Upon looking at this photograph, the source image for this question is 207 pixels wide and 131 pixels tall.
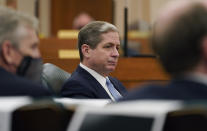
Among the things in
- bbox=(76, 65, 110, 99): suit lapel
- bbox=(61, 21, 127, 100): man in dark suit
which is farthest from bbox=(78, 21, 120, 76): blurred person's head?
bbox=(76, 65, 110, 99): suit lapel

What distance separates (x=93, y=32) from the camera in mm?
2979

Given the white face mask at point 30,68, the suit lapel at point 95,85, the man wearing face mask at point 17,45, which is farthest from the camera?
the suit lapel at point 95,85

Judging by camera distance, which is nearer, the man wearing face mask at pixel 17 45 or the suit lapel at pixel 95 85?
the man wearing face mask at pixel 17 45

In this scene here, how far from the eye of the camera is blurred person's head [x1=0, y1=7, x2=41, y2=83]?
1622 millimetres

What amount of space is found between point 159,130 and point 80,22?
7218 mm

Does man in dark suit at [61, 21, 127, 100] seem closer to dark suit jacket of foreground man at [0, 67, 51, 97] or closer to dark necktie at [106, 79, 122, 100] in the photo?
dark necktie at [106, 79, 122, 100]

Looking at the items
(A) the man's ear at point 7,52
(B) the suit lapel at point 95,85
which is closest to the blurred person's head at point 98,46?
(B) the suit lapel at point 95,85

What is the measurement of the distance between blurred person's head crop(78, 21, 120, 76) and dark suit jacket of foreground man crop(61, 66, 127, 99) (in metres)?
0.14

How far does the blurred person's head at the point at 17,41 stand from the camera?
1.62 metres

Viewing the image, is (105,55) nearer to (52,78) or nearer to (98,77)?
(98,77)

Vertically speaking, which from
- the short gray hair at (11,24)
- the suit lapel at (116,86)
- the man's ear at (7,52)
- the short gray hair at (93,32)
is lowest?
the suit lapel at (116,86)

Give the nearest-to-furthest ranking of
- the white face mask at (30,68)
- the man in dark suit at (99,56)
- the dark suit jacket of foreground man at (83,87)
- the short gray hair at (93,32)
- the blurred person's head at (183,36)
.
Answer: the blurred person's head at (183,36), the white face mask at (30,68), the dark suit jacket of foreground man at (83,87), the man in dark suit at (99,56), the short gray hair at (93,32)

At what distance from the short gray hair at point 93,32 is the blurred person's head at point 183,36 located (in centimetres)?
173

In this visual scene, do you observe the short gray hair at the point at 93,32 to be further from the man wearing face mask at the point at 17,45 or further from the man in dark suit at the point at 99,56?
the man wearing face mask at the point at 17,45
